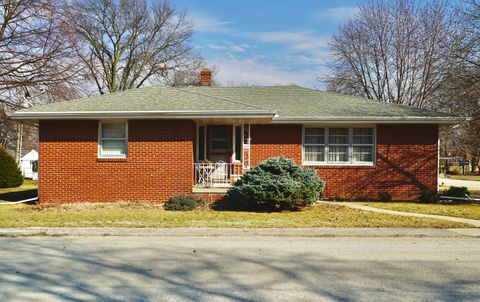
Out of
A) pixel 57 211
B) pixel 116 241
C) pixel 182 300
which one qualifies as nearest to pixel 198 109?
pixel 57 211

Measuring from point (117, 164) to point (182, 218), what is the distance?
4555 mm

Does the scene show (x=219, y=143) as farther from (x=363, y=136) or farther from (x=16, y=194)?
(x=16, y=194)

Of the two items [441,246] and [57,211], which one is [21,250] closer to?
[57,211]

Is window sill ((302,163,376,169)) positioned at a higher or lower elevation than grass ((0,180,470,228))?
higher

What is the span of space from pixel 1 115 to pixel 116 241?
16.4m

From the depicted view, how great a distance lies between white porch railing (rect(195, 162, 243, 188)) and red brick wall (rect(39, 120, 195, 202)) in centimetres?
79

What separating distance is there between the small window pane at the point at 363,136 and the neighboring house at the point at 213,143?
0.13 feet

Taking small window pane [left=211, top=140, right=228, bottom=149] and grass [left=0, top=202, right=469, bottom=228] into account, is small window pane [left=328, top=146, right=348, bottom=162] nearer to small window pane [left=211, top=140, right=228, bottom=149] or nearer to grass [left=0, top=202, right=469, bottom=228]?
grass [left=0, top=202, right=469, bottom=228]

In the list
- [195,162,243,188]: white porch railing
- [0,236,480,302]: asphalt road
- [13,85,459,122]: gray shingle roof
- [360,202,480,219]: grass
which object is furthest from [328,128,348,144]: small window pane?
[0,236,480,302]: asphalt road

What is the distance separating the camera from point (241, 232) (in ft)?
33.6

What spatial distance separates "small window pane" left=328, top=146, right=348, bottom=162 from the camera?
17.4m

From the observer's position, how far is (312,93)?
67.1 ft

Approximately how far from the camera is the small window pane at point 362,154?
1736 cm

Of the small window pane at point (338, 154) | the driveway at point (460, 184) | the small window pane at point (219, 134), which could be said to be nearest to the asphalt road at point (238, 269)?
the small window pane at point (338, 154)
